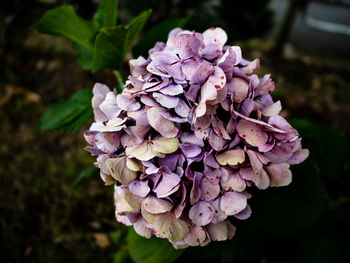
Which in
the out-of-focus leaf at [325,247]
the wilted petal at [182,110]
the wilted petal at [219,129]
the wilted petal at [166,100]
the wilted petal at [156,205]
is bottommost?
the out-of-focus leaf at [325,247]

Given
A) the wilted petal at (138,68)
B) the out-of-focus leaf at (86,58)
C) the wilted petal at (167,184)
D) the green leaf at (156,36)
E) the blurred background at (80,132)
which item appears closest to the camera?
the wilted petal at (167,184)

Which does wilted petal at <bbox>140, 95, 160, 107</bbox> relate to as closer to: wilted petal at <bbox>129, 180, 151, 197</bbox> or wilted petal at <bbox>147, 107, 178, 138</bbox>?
wilted petal at <bbox>147, 107, 178, 138</bbox>

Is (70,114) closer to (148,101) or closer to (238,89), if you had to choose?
(148,101)

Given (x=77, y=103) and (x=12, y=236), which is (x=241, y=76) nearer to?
(x=77, y=103)

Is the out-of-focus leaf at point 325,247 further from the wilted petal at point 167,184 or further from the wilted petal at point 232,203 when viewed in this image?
the wilted petal at point 167,184

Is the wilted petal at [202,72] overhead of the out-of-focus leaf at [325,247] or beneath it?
overhead

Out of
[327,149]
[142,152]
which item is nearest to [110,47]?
[142,152]

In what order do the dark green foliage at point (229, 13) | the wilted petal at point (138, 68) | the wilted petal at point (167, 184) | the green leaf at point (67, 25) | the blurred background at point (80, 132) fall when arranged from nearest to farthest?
the wilted petal at point (167, 184)
the wilted petal at point (138, 68)
the green leaf at point (67, 25)
the blurred background at point (80, 132)
the dark green foliage at point (229, 13)

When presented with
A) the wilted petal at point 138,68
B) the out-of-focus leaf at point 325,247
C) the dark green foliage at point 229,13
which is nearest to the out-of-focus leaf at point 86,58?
the wilted petal at point 138,68
